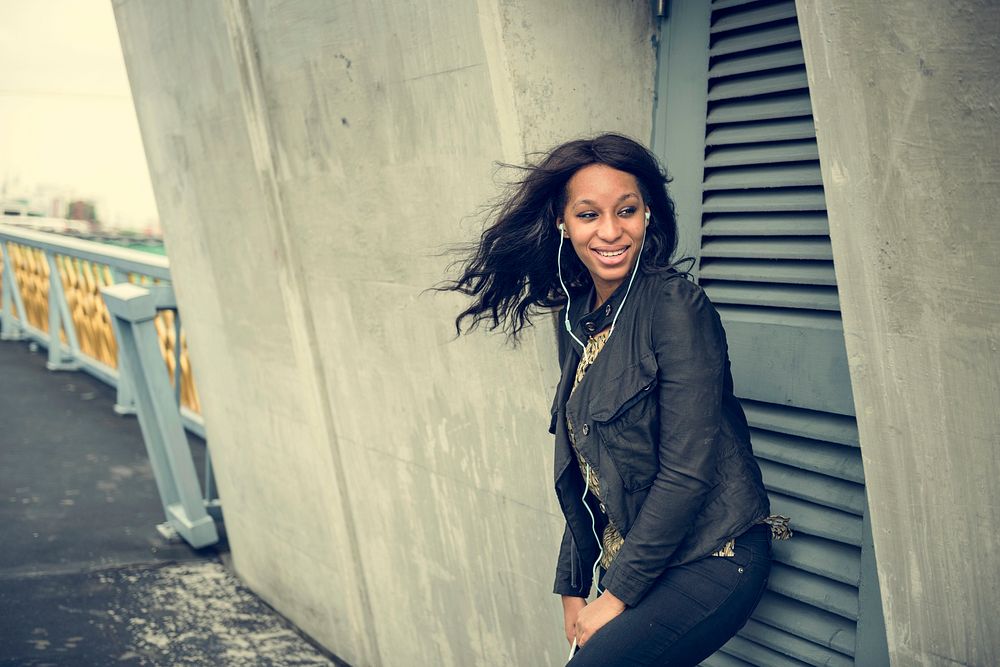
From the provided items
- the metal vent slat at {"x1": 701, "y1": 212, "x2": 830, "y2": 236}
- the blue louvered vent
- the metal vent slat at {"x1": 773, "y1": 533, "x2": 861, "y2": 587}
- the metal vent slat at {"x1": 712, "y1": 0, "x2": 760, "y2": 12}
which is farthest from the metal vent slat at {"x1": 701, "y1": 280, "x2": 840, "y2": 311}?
the metal vent slat at {"x1": 712, "y1": 0, "x2": 760, "y2": 12}

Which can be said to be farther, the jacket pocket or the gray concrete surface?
the gray concrete surface

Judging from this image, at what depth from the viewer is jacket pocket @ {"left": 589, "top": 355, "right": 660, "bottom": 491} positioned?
2.12 meters

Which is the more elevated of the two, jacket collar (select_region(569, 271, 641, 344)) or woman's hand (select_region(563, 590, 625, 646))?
jacket collar (select_region(569, 271, 641, 344))

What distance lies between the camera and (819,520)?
2.49 metres

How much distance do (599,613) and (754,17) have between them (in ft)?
5.46

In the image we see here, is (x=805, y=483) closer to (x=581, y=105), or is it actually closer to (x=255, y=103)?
(x=581, y=105)

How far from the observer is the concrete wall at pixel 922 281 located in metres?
→ 1.68

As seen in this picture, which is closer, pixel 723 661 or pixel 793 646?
pixel 793 646

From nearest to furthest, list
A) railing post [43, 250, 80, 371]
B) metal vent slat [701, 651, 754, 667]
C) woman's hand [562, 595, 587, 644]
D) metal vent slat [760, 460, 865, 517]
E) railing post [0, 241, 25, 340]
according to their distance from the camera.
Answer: metal vent slat [760, 460, 865, 517] < woman's hand [562, 595, 587, 644] < metal vent slat [701, 651, 754, 667] < railing post [43, 250, 80, 371] < railing post [0, 241, 25, 340]

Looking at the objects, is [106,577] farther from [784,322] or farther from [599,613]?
[784,322]

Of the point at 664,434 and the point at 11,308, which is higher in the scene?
the point at 664,434

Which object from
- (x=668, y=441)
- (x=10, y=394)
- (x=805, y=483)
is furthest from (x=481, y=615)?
(x=10, y=394)

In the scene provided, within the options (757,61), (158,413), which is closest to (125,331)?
(158,413)

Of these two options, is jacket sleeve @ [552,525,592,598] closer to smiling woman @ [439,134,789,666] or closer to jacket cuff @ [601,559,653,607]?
smiling woman @ [439,134,789,666]
